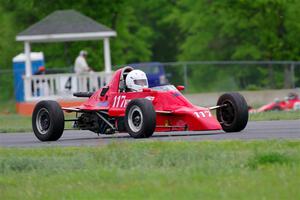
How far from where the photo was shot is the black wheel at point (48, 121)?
65.7 feet

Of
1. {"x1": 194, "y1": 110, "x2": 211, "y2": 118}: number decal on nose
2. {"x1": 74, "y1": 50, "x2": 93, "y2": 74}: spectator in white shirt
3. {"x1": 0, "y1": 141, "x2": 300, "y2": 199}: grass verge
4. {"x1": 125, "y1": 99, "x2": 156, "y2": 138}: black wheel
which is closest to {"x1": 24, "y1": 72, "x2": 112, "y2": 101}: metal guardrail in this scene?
{"x1": 74, "y1": 50, "x2": 93, "y2": 74}: spectator in white shirt

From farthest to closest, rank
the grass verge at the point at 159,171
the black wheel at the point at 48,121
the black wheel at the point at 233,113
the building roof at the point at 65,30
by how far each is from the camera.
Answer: the building roof at the point at 65,30
the black wheel at the point at 48,121
the black wheel at the point at 233,113
the grass verge at the point at 159,171

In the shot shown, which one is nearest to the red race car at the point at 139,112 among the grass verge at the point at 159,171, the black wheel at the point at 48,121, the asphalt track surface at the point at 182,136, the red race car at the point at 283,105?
the black wheel at the point at 48,121

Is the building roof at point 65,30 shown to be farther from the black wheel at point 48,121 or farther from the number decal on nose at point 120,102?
the number decal on nose at point 120,102

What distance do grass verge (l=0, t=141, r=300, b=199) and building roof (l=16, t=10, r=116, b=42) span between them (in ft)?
85.6

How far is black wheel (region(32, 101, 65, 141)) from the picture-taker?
65.7ft

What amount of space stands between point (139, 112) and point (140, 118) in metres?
0.12

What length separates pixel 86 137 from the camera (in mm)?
21500

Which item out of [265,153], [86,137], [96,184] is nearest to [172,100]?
Result: [86,137]

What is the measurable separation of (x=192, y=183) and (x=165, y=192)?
0.64 meters

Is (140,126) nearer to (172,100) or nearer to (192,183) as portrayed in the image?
(172,100)

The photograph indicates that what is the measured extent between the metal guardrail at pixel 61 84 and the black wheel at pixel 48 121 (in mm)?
19900

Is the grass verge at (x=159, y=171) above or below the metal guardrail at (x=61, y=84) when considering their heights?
below

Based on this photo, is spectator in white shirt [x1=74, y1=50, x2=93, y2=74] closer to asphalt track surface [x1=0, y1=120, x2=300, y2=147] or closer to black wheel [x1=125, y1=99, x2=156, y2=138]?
asphalt track surface [x1=0, y1=120, x2=300, y2=147]
